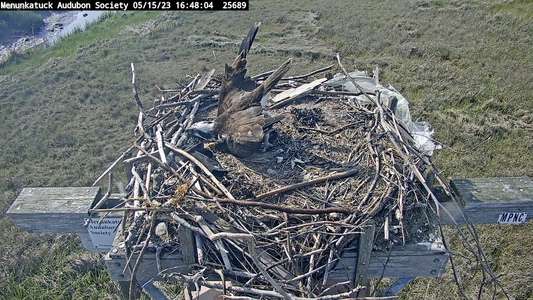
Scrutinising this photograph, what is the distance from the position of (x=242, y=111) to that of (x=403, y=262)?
236 centimetres

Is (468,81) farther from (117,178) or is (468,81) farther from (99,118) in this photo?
→ (99,118)

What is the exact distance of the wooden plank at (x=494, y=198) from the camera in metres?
2.82

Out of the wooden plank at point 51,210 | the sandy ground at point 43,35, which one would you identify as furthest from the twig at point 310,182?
the sandy ground at point 43,35

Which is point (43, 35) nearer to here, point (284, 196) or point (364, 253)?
point (284, 196)

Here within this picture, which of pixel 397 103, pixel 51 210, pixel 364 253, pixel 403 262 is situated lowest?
pixel 403 262

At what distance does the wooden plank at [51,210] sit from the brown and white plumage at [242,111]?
1.58 meters

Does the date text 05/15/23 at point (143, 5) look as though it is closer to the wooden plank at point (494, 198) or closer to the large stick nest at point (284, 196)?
the large stick nest at point (284, 196)

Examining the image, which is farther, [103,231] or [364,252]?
[103,231]

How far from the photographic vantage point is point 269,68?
10992 mm

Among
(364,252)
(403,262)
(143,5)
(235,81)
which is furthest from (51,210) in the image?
(143,5)

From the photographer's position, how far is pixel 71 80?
11.8 meters

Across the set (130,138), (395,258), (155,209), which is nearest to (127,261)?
(155,209)

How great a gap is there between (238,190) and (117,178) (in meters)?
4.89

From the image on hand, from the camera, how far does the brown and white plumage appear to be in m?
3.91
